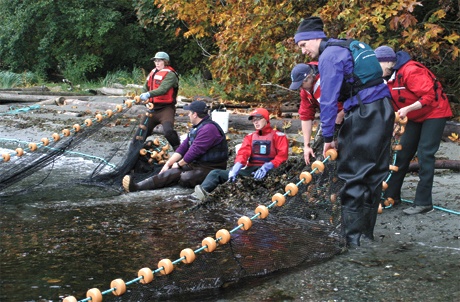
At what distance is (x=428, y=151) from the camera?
7.06m

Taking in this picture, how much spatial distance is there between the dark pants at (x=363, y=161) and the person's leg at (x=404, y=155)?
1.28 metres

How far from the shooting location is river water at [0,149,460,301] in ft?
17.0

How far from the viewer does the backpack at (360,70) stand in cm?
591

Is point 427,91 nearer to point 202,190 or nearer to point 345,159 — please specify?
point 345,159

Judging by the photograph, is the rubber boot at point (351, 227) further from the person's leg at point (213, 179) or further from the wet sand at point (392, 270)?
the person's leg at point (213, 179)

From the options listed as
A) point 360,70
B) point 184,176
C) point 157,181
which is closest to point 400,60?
point 360,70

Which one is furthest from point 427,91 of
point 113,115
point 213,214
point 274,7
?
point 274,7

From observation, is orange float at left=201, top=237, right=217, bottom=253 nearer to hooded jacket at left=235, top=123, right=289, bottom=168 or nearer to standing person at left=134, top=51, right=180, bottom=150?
hooded jacket at left=235, top=123, right=289, bottom=168

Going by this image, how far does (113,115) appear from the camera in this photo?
380 inches

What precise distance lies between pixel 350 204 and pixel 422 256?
751 mm

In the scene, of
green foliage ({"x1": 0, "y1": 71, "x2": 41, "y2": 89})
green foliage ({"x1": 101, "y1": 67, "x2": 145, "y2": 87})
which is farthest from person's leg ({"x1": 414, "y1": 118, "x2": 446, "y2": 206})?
green foliage ({"x1": 0, "y1": 71, "x2": 41, "y2": 89})

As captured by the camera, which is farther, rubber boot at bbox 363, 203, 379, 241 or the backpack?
rubber boot at bbox 363, 203, 379, 241

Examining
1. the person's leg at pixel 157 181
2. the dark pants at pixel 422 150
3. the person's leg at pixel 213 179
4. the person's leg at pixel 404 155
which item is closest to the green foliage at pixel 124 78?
the person's leg at pixel 157 181

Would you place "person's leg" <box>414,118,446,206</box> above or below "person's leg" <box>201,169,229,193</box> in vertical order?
above
